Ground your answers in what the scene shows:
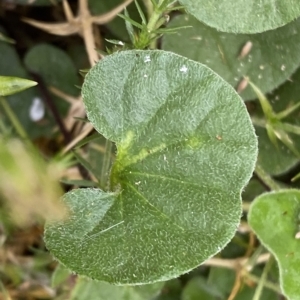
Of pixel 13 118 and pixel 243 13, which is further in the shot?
pixel 13 118

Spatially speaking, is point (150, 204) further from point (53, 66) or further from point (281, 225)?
point (53, 66)

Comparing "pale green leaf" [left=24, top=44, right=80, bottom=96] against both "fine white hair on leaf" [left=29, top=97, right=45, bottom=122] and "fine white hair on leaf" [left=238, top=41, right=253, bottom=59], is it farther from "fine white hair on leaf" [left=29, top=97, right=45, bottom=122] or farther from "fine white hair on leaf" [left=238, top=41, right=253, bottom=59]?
"fine white hair on leaf" [left=238, top=41, right=253, bottom=59]

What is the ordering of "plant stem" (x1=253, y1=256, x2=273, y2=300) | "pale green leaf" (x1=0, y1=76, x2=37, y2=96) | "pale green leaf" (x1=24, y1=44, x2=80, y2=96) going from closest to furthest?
"pale green leaf" (x1=0, y1=76, x2=37, y2=96) < "plant stem" (x1=253, y1=256, x2=273, y2=300) < "pale green leaf" (x1=24, y1=44, x2=80, y2=96)

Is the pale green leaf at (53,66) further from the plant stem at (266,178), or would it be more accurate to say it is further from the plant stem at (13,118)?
the plant stem at (266,178)

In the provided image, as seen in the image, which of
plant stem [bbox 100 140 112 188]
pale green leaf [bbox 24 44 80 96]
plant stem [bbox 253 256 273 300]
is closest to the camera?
plant stem [bbox 100 140 112 188]

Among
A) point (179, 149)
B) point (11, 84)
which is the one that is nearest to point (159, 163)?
point (179, 149)

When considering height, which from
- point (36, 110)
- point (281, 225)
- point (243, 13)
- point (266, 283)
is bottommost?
point (266, 283)

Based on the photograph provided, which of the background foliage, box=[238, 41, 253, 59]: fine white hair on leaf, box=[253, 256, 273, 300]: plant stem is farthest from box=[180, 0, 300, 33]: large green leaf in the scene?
box=[253, 256, 273, 300]: plant stem
